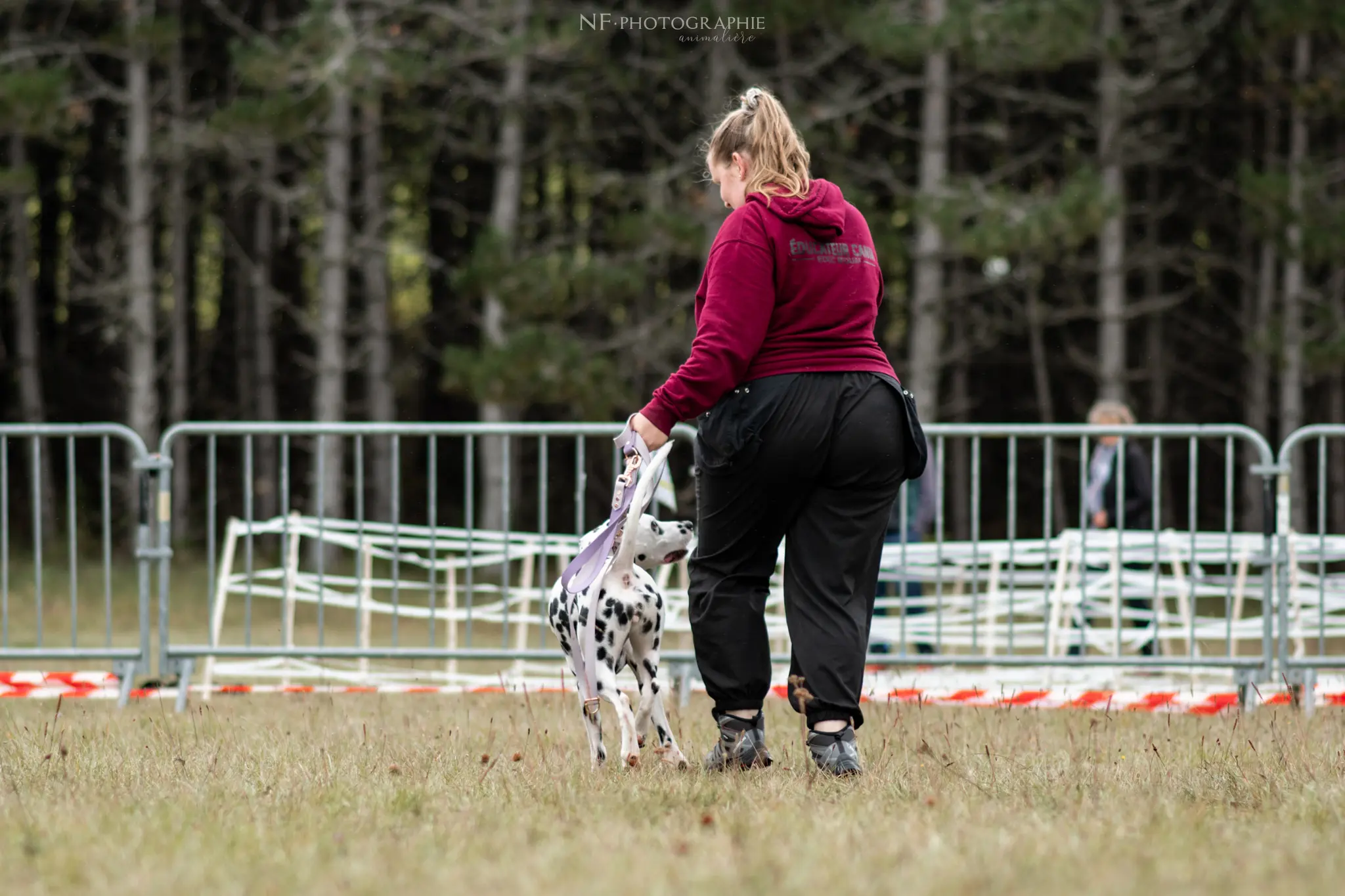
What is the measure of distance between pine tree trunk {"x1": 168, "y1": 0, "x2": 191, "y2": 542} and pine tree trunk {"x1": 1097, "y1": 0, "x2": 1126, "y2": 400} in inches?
412

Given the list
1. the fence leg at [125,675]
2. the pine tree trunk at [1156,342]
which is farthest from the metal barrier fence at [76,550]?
the pine tree trunk at [1156,342]

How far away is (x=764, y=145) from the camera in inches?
188

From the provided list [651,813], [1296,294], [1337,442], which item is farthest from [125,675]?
[1337,442]

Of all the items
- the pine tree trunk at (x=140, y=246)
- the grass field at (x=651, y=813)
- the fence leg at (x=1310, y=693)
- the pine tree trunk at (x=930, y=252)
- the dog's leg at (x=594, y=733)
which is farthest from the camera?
the pine tree trunk at (x=140, y=246)

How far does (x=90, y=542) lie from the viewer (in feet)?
64.1

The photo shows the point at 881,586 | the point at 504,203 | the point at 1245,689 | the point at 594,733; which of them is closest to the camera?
the point at 594,733

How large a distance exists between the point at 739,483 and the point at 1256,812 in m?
1.61

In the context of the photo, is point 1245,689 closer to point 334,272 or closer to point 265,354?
point 334,272

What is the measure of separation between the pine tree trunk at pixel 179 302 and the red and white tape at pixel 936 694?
12.3 meters

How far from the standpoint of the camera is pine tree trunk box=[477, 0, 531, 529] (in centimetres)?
1742

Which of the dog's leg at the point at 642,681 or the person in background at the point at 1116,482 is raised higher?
the person in background at the point at 1116,482

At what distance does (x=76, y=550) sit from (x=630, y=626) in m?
7.44

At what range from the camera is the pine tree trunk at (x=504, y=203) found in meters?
17.4

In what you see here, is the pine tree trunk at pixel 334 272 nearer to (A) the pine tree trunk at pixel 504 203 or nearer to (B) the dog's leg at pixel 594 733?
(A) the pine tree trunk at pixel 504 203
